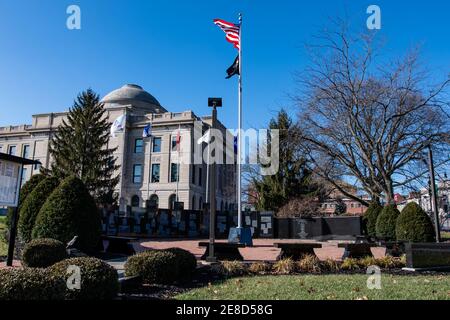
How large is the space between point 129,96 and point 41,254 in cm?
6156

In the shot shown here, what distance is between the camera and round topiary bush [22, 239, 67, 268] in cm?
937

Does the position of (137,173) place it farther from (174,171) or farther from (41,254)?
(41,254)

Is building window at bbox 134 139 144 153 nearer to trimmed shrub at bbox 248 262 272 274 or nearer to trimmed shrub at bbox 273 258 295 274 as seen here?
trimmed shrub at bbox 248 262 272 274

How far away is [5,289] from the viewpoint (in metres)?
4.86

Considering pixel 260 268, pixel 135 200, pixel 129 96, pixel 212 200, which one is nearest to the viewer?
pixel 260 268

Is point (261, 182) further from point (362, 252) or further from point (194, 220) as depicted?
point (362, 252)

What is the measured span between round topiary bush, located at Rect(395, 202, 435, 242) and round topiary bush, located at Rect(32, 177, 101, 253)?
477 inches

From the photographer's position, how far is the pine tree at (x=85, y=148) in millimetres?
45875

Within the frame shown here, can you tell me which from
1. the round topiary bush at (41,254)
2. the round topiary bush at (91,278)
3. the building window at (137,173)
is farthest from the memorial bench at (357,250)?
the building window at (137,173)

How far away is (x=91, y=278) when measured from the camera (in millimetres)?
5879

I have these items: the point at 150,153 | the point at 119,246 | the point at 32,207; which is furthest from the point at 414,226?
Result: the point at 150,153

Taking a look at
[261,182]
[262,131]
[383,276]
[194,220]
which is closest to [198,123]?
[261,182]

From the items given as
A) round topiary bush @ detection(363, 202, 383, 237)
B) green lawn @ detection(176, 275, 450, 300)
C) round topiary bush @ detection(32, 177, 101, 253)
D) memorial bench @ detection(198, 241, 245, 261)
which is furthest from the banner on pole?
round topiary bush @ detection(363, 202, 383, 237)
